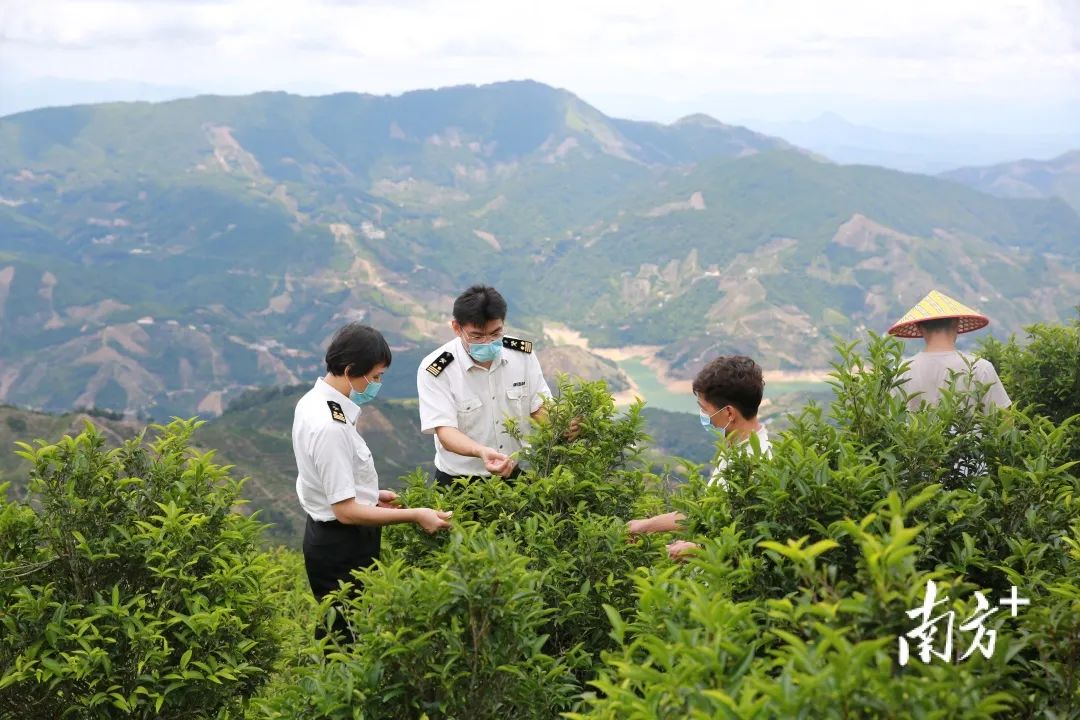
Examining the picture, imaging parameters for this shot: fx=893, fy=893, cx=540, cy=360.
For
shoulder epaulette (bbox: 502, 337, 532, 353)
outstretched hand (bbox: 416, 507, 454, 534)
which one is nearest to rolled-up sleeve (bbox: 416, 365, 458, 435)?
shoulder epaulette (bbox: 502, 337, 532, 353)

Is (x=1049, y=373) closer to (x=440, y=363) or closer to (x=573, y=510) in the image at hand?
(x=573, y=510)

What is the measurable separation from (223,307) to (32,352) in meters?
38.5

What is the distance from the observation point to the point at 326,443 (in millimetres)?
4871

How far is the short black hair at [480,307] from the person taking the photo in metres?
5.93

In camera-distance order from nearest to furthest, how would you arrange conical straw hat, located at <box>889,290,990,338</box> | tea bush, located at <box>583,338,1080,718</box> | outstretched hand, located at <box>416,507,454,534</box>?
tea bush, located at <box>583,338,1080,718</box> < outstretched hand, located at <box>416,507,454,534</box> < conical straw hat, located at <box>889,290,990,338</box>

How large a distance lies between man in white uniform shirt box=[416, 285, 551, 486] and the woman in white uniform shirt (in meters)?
0.78

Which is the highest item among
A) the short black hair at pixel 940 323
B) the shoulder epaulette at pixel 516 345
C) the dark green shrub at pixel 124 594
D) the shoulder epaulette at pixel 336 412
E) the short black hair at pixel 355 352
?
the short black hair at pixel 355 352

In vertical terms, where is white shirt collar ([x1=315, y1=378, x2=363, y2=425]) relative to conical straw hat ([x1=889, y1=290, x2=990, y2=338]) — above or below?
below

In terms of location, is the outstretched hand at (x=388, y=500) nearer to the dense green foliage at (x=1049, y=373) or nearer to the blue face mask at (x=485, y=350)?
the blue face mask at (x=485, y=350)

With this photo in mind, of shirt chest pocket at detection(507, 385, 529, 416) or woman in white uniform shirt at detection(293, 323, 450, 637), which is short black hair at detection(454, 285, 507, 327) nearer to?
shirt chest pocket at detection(507, 385, 529, 416)

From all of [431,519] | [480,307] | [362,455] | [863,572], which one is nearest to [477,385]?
[480,307]

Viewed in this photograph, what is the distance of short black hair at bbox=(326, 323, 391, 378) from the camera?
197 inches

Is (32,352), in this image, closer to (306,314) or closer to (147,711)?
(306,314)

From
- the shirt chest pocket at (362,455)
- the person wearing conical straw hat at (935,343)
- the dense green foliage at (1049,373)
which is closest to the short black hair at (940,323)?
the person wearing conical straw hat at (935,343)
